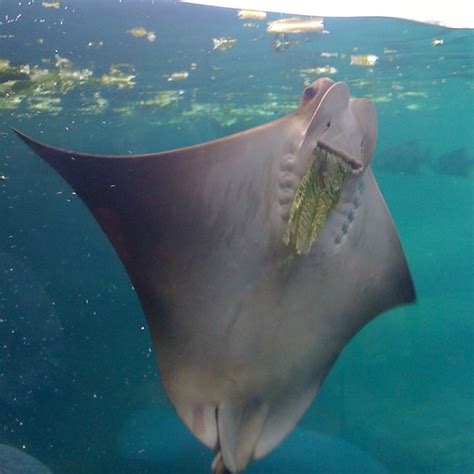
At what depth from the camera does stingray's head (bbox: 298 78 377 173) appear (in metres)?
2.64

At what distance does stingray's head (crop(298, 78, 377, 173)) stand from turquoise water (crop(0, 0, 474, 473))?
22.1 ft

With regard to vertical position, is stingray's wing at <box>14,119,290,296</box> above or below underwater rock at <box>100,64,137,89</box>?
above

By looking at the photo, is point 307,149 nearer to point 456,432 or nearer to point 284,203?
point 284,203

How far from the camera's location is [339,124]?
2.67 metres

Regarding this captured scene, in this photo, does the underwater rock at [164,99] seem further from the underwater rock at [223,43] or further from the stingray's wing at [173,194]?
the stingray's wing at [173,194]

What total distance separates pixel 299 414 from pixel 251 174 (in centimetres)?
149

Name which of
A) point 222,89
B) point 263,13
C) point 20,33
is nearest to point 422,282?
point 222,89

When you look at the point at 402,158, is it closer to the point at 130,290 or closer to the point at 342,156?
the point at 130,290

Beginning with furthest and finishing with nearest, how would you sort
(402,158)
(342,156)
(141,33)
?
1. (402,158)
2. (141,33)
3. (342,156)

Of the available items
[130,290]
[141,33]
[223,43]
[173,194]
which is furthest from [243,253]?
[130,290]

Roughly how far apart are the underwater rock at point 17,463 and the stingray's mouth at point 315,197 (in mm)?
6100

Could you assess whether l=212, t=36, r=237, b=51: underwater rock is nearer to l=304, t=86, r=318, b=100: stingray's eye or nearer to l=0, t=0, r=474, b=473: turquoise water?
l=0, t=0, r=474, b=473: turquoise water

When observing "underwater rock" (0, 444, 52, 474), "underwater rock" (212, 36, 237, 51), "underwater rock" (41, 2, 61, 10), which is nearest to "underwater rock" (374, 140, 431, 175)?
"underwater rock" (212, 36, 237, 51)

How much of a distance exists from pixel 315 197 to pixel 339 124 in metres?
0.40
